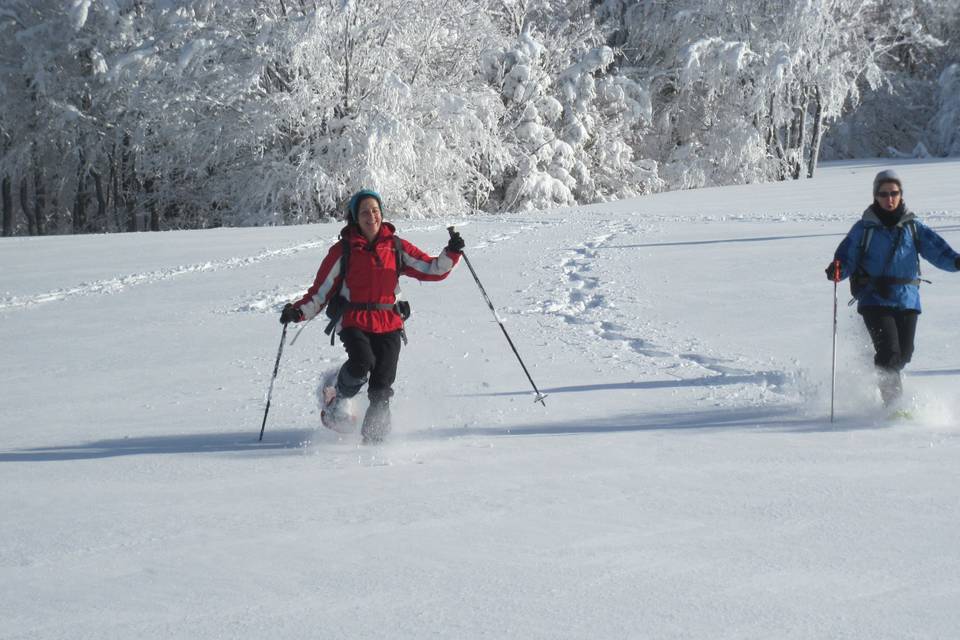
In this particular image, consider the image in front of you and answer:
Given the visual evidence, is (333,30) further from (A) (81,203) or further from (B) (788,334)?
(B) (788,334)

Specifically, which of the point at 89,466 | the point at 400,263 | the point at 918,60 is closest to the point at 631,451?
the point at 400,263

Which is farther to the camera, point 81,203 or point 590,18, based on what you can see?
point 81,203

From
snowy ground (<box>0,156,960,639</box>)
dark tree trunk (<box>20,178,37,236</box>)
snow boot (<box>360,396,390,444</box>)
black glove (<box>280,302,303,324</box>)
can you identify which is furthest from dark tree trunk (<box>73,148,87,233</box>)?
snow boot (<box>360,396,390,444</box>)

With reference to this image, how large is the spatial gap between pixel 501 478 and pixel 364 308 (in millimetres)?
1380

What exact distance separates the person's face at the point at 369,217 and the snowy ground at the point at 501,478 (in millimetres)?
1111

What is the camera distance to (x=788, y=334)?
27.6 feet

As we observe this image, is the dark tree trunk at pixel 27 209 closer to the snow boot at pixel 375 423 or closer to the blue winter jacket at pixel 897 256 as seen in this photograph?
the snow boot at pixel 375 423

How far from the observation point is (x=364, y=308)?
5672 millimetres

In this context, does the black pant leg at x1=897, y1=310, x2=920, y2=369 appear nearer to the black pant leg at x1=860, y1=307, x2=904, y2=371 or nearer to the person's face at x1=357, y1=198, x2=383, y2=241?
the black pant leg at x1=860, y1=307, x2=904, y2=371

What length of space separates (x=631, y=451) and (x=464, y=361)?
2.89 metres

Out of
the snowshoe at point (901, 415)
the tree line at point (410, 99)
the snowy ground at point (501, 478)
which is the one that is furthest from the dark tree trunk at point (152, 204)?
the snowshoe at point (901, 415)

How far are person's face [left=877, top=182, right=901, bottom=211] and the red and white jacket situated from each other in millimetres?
2374

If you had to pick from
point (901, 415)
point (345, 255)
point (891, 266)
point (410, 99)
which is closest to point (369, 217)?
point (345, 255)

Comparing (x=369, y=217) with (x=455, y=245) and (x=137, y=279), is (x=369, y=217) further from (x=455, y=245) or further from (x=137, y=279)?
(x=137, y=279)
